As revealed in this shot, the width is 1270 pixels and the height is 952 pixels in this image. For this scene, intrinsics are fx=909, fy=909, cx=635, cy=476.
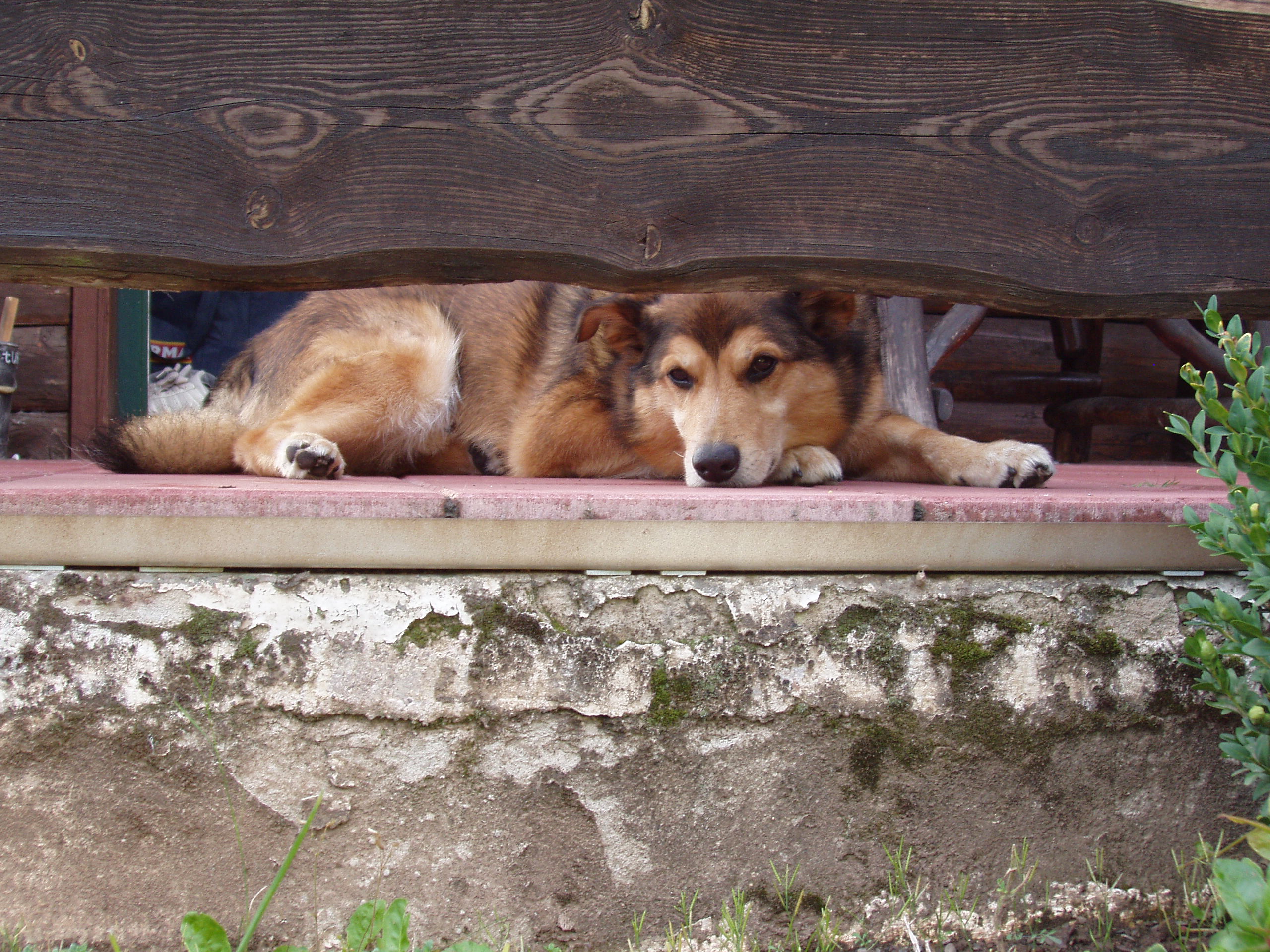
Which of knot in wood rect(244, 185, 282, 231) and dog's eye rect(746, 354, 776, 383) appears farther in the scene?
dog's eye rect(746, 354, 776, 383)

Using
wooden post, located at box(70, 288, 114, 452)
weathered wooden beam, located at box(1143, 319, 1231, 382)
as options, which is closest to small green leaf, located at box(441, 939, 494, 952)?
wooden post, located at box(70, 288, 114, 452)

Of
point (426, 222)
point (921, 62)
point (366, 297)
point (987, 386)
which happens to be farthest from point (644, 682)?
point (987, 386)

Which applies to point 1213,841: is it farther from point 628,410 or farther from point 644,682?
point 628,410

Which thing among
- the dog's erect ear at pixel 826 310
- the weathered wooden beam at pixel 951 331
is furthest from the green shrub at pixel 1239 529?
the weathered wooden beam at pixel 951 331

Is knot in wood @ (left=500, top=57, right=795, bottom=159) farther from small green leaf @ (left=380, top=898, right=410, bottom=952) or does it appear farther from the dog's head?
small green leaf @ (left=380, top=898, right=410, bottom=952)

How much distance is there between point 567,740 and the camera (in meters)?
1.53

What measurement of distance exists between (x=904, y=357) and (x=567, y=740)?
2.92 m

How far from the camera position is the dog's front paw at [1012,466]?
237 centimetres

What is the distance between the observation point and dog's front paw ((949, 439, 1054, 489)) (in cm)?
237

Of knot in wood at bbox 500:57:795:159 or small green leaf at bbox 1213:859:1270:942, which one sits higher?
knot in wood at bbox 500:57:795:159

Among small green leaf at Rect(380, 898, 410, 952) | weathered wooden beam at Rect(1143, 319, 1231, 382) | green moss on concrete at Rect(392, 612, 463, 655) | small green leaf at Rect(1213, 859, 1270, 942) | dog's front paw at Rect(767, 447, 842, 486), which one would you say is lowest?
weathered wooden beam at Rect(1143, 319, 1231, 382)

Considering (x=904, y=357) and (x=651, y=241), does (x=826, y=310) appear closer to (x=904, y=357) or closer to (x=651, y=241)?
(x=904, y=357)

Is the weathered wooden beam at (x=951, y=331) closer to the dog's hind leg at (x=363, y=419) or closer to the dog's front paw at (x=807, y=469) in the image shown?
the dog's front paw at (x=807, y=469)

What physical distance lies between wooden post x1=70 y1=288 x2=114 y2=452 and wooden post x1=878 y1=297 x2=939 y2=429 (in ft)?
12.5
